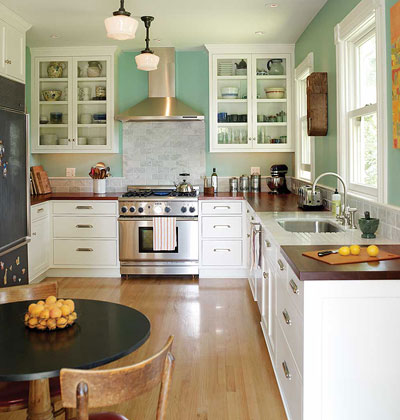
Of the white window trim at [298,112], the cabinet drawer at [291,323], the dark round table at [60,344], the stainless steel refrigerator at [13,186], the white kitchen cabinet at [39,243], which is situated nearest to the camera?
the dark round table at [60,344]

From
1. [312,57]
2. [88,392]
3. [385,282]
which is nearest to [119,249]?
[312,57]

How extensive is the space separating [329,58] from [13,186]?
277 cm

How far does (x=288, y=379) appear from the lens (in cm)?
255

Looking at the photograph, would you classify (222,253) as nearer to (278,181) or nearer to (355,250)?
(278,181)

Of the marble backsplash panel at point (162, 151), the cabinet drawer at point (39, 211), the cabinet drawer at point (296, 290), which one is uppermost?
the marble backsplash panel at point (162, 151)

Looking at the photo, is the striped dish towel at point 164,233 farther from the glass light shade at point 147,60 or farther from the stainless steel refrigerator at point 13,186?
the glass light shade at point 147,60

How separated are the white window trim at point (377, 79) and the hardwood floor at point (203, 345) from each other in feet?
4.32

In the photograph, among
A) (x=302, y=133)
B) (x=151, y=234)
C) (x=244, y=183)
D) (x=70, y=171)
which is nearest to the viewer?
(x=151, y=234)

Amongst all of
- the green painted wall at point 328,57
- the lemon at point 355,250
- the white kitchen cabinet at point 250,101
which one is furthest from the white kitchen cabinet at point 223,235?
the lemon at point 355,250

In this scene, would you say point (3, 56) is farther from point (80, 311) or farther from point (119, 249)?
point (80, 311)

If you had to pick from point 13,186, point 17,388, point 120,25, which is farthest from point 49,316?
point 13,186

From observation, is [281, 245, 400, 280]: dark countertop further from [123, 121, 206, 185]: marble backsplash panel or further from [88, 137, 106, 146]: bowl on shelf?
[88, 137, 106, 146]: bowl on shelf

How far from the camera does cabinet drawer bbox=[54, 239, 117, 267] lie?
5.87 metres

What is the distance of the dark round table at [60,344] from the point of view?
5.36ft
